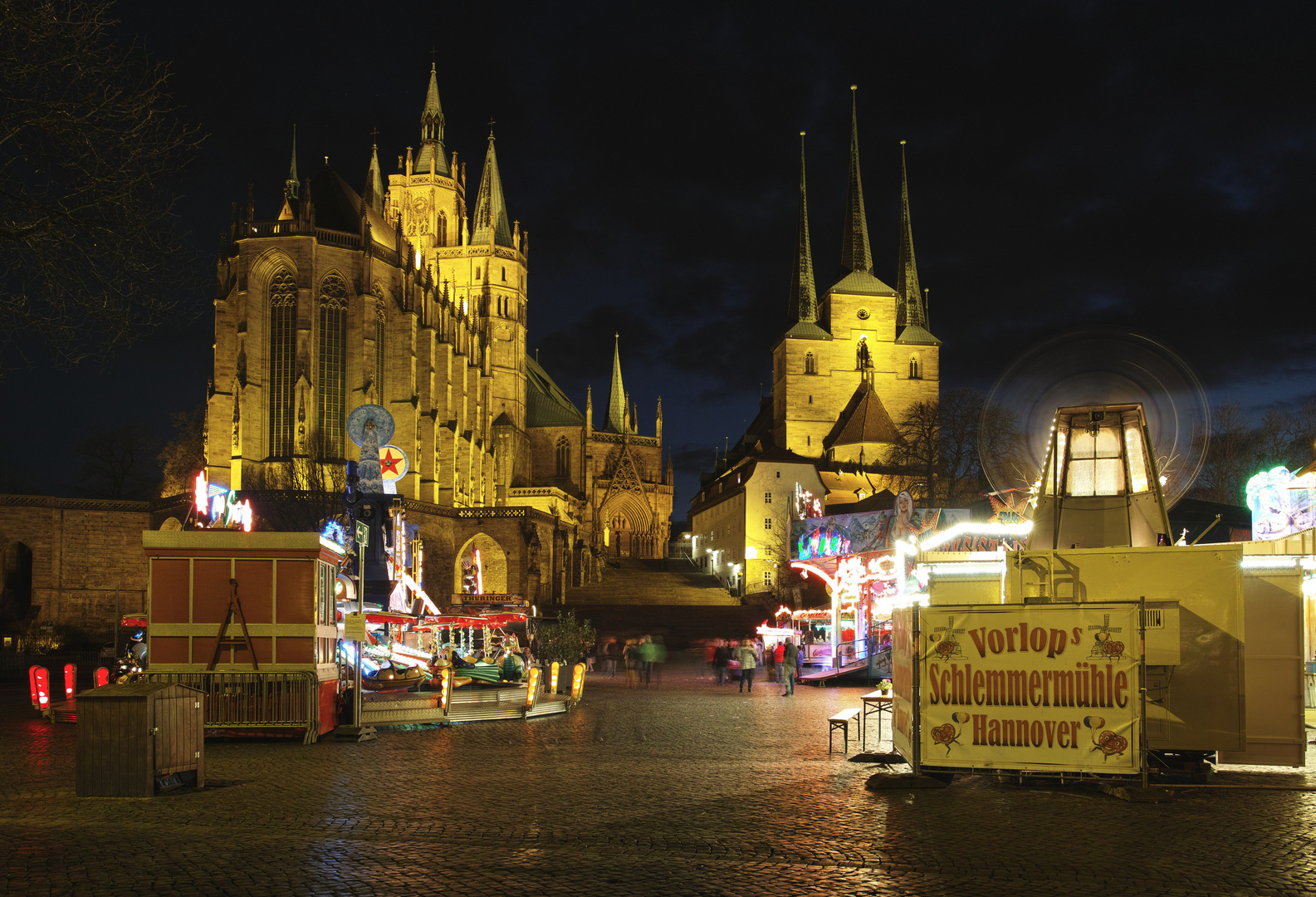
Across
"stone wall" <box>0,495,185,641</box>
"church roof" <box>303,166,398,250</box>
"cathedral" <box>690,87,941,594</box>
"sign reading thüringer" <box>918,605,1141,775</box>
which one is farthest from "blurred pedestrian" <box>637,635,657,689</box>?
"cathedral" <box>690,87,941,594</box>

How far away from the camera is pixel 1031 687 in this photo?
10.3m

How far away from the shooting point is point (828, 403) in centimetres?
8194

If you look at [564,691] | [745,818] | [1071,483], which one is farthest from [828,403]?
[745,818]

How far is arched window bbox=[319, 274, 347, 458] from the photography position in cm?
5094

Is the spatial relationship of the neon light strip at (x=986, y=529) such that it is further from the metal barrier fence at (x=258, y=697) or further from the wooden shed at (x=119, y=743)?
the wooden shed at (x=119, y=743)

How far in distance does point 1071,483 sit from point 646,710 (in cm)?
896

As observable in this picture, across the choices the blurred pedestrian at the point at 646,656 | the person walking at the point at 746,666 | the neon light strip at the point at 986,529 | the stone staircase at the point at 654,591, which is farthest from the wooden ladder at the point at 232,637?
the stone staircase at the point at 654,591

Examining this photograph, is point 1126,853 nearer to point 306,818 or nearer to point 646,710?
point 306,818

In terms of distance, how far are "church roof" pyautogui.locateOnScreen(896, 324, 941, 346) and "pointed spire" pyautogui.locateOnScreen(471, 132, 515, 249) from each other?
28844 millimetres

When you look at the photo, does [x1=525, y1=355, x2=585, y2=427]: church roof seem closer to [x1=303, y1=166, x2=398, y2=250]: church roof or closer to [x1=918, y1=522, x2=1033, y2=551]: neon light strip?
[x1=303, y1=166, x2=398, y2=250]: church roof

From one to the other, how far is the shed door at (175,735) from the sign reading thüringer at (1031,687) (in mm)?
6788

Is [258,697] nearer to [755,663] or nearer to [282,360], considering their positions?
[755,663]

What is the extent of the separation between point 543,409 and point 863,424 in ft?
79.2

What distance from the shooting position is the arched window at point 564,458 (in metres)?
83.8
